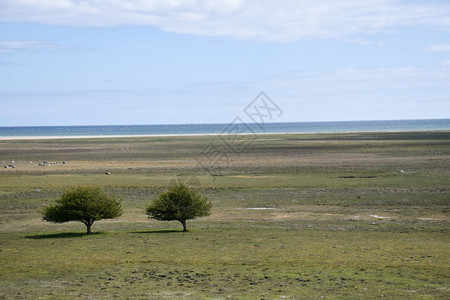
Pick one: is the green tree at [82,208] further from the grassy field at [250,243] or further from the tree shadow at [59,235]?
the grassy field at [250,243]

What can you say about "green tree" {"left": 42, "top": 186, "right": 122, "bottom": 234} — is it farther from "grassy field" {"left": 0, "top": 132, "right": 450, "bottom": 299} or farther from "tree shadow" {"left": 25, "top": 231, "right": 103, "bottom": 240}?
"grassy field" {"left": 0, "top": 132, "right": 450, "bottom": 299}

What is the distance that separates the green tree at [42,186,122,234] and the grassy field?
3.67 feet

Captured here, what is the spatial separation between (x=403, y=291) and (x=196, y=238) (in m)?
15.6

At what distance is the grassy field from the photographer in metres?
24.7

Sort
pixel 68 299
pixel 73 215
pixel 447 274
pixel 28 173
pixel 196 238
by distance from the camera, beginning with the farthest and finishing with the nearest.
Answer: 1. pixel 28 173
2. pixel 73 215
3. pixel 196 238
4. pixel 447 274
5. pixel 68 299

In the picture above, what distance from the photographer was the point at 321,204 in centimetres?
5094

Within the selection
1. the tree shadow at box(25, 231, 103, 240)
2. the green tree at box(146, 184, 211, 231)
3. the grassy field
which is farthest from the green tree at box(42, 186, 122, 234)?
the green tree at box(146, 184, 211, 231)

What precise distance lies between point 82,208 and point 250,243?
38.6 feet

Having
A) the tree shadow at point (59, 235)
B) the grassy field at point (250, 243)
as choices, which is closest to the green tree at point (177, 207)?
the grassy field at point (250, 243)

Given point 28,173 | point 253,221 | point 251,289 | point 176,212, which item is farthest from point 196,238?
point 28,173

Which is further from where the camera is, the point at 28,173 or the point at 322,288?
the point at 28,173

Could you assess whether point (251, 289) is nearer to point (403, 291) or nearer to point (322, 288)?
point (322, 288)

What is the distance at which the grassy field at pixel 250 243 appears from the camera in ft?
80.9

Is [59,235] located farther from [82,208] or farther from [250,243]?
[250,243]
